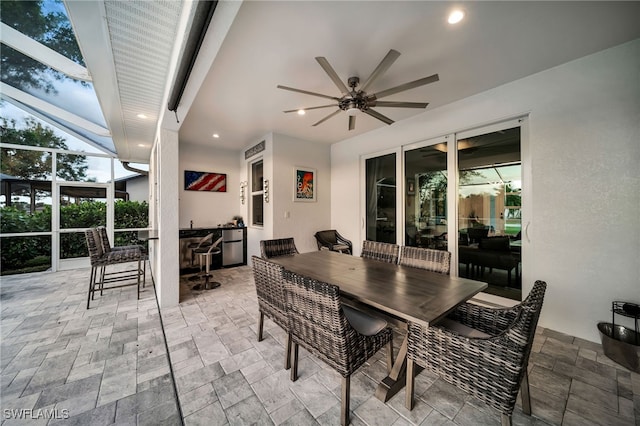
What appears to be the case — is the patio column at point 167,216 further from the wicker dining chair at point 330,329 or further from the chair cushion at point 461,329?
the chair cushion at point 461,329

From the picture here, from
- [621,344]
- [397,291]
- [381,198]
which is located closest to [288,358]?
[397,291]

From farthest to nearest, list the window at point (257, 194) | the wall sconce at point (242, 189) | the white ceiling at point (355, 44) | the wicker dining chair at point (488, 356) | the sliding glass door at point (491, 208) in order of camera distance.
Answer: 1. the wall sconce at point (242, 189)
2. the window at point (257, 194)
3. the sliding glass door at point (491, 208)
4. the white ceiling at point (355, 44)
5. the wicker dining chair at point (488, 356)

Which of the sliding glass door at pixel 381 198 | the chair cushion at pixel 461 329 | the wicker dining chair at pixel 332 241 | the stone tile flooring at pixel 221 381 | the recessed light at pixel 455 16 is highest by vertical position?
the recessed light at pixel 455 16

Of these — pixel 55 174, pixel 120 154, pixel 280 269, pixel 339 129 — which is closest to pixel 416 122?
pixel 339 129

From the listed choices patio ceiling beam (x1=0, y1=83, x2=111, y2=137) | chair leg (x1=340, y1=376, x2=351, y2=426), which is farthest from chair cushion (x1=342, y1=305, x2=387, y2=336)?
patio ceiling beam (x1=0, y1=83, x2=111, y2=137)

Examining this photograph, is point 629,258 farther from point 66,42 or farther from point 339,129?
point 66,42

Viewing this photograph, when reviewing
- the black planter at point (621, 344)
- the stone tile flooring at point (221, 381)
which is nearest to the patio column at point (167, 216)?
the stone tile flooring at point (221, 381)

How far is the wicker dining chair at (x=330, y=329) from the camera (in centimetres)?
134

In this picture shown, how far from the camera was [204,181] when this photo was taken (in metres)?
5.24

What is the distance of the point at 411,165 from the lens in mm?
3957

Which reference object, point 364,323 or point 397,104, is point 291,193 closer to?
point 397,104

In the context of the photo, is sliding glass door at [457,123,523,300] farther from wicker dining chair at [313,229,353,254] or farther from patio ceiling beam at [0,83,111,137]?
patio ceiling beam at [0,83,111,137]

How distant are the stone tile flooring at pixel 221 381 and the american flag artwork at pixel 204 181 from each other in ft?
9.78

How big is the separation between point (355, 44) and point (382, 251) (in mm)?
2164
